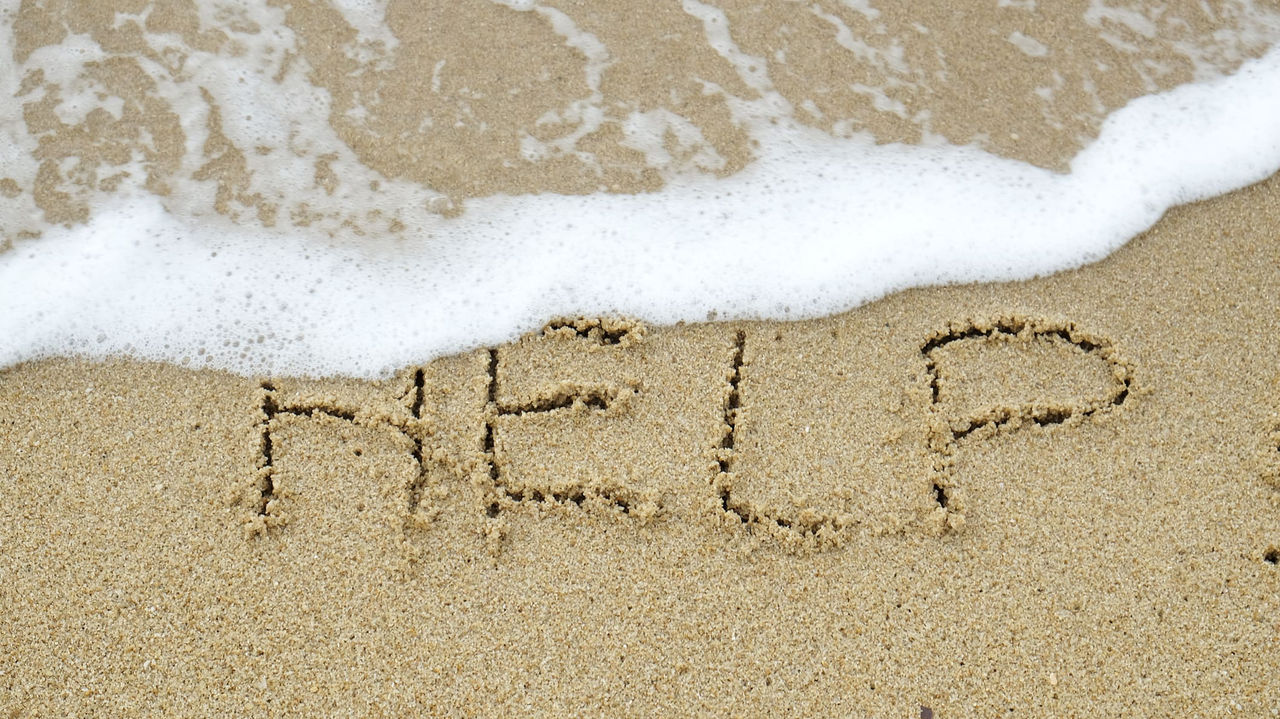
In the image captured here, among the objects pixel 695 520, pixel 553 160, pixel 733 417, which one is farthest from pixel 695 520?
pixel 553 160

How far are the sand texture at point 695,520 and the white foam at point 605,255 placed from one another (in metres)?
0.11

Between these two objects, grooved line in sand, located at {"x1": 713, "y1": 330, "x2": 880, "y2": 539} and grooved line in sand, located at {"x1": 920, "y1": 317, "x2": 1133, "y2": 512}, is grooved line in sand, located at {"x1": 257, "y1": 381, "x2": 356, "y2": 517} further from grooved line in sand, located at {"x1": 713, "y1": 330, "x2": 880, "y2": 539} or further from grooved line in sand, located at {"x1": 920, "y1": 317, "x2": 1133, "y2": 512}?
grooved line in sand, located at {"x1": 920, "y1": 317, "x2": 1133, "y2": 512}

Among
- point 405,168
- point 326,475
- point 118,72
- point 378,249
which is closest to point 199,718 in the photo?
point 326,475

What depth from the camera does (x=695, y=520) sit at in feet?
7.13

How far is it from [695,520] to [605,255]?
0.87 metres

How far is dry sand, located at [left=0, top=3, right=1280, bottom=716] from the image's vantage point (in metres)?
1.95

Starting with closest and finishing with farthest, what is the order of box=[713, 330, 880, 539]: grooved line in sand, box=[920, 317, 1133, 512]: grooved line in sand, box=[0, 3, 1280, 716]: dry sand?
box=[0, 3, 1280, 716]: dry sand → box=[713, 330, 880, 539]: grooved line in sand → box=[920, 317, 1133, 512]: grooved line in sand

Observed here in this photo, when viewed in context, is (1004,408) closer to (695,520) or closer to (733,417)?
(733,417)

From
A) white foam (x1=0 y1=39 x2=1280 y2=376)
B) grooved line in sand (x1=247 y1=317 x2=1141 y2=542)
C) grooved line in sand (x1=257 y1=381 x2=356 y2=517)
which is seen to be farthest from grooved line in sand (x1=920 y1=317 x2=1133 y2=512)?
grooved line in sand (x1=257 y1=381 x2=356 y2=517)

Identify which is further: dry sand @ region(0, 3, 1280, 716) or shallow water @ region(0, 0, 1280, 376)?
shallow water @ region(0, 0, 1280, 376)

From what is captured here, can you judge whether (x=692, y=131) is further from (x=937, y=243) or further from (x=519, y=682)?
(x=519, y=682)

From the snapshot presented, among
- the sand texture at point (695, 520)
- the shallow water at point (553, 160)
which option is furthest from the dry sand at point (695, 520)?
the shallow water at point (553, 160)

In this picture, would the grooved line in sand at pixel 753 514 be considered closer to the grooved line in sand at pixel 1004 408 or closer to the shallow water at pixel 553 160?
the grooved line in sand at pixel 1004 408

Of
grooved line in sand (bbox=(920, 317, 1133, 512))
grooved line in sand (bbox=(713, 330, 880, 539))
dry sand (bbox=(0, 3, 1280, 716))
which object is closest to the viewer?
dry sand (bbox=(0, 3, 1280, 716))
